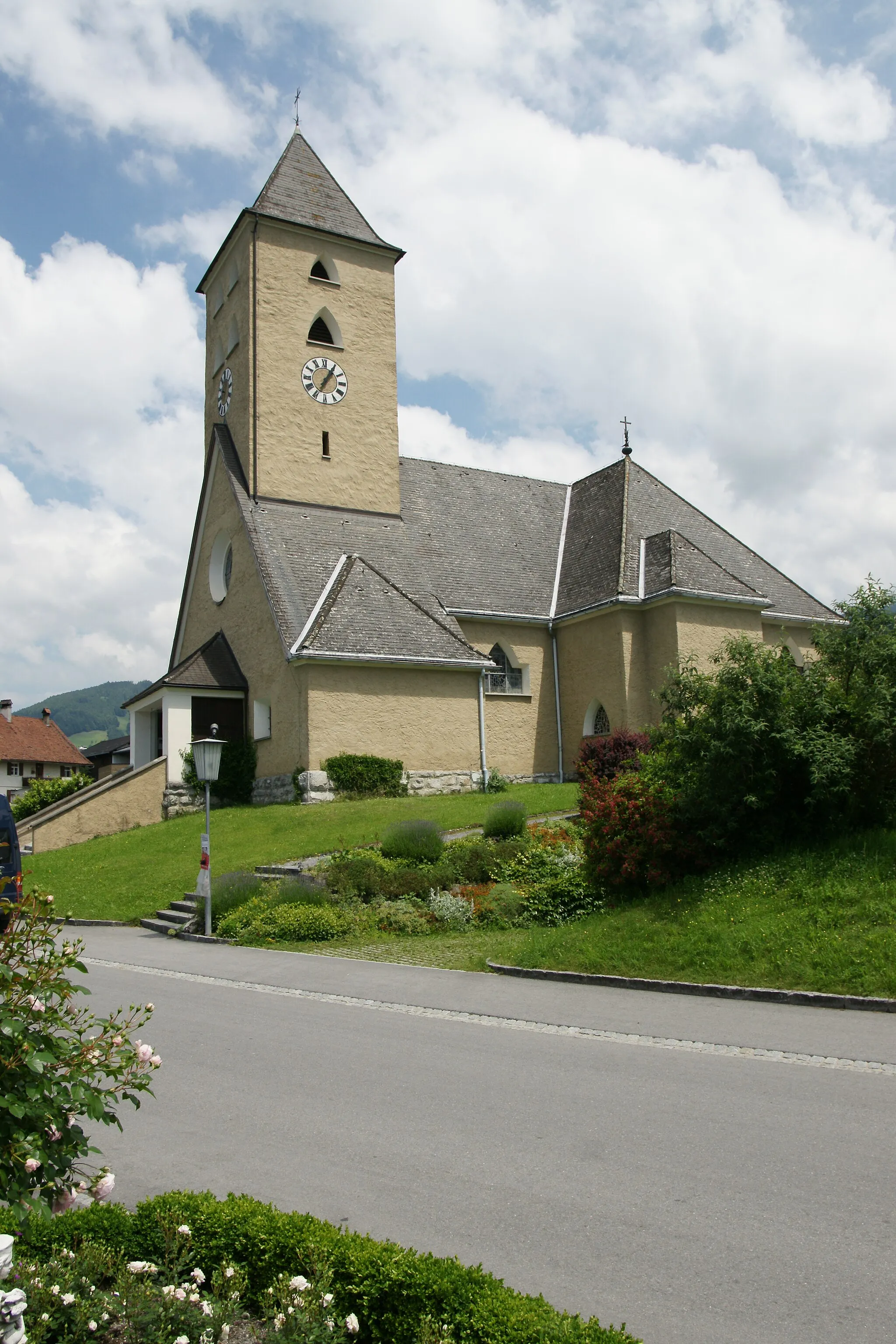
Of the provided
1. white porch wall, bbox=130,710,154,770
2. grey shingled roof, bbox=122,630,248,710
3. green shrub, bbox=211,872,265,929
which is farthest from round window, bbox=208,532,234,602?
green shrub, bbox=211,872,265,929

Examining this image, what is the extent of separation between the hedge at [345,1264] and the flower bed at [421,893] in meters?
10.6

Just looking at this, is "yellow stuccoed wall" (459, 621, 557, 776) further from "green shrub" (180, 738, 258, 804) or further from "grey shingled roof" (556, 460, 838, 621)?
"green shrub" (180, 738, 258, 804)

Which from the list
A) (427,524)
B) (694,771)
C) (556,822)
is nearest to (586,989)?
(694,771)

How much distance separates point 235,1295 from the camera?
374 centimetres

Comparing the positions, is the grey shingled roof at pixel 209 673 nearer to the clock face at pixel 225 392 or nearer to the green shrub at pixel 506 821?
the clock face at pixel 225 392

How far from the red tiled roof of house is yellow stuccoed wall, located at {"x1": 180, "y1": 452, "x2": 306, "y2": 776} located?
158 ft

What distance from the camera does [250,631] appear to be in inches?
1170

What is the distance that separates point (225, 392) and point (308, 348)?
3468mm

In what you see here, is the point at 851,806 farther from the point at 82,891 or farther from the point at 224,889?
the point at 82,891

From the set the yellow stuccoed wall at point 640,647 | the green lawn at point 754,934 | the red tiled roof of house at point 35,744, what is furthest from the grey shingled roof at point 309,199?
the red tiled roof of house at point 35,744

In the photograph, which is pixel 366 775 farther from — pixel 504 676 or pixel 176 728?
pixel 504 676

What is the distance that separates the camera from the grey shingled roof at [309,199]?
111 feet

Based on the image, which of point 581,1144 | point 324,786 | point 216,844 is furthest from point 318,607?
point 581,1144

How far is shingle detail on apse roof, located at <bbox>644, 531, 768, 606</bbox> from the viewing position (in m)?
28.5
